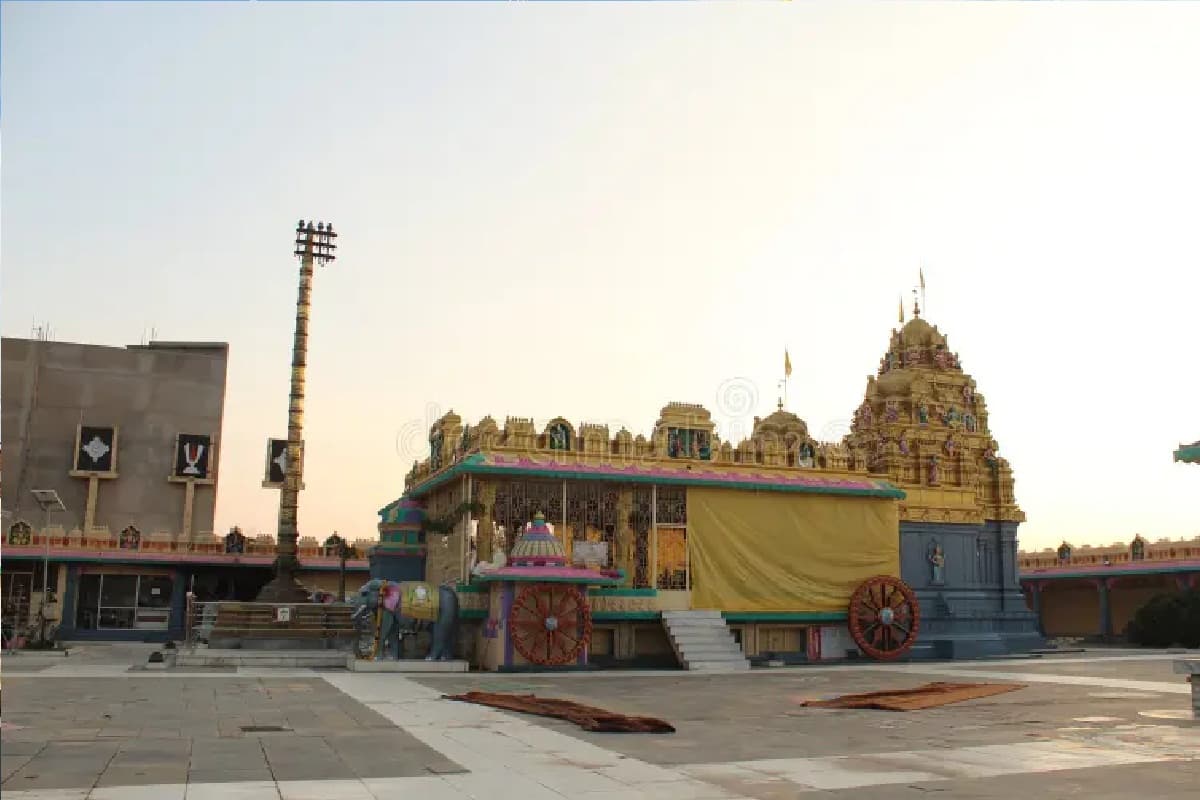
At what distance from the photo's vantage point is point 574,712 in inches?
685

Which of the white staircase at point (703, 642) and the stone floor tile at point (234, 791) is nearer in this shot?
the stone floor tile at point (234, 791)

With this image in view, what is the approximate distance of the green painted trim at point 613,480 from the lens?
1258 inches

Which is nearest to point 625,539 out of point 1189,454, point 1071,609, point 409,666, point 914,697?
point 409,666

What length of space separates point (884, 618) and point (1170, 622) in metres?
19.5

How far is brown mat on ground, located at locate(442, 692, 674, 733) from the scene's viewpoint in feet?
51.6

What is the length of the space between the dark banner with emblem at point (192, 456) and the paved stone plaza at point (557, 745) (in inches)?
1881

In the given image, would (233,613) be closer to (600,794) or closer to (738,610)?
(738,610)

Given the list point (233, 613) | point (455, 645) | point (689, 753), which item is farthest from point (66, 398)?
point (689, 753)

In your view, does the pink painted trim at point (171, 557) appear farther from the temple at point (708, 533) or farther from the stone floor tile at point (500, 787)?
the stone floor tile at point (500, 787)

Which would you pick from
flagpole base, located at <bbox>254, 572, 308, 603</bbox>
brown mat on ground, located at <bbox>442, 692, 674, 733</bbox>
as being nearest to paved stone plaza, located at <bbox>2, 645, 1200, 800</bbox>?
brown mat on ground, located at <bbox>442, 692, 674, 733</bbox>

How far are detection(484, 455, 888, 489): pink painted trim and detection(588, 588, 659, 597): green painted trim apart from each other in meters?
3.61

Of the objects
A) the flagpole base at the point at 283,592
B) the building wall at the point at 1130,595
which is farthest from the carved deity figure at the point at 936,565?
the flagpole base at the point at 283,592

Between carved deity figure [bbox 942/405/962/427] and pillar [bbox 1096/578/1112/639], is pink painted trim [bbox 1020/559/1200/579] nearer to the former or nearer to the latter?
pillar [bbox 1096/578/1112/639]

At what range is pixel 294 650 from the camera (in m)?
35.0
